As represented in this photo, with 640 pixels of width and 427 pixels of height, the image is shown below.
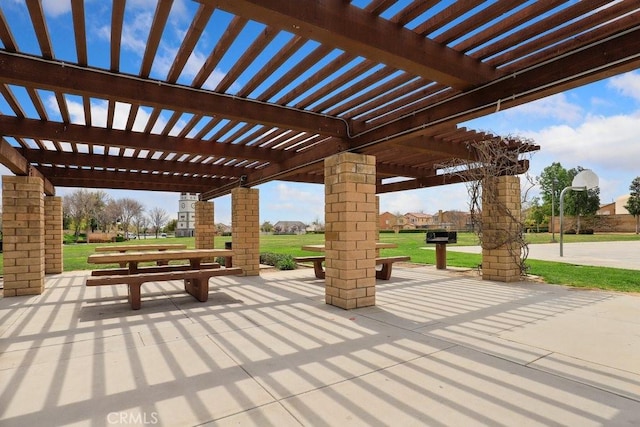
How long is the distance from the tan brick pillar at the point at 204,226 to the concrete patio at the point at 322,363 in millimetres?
6930

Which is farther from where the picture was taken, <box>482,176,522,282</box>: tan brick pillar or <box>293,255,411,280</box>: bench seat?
<box>293,255,411,280</box>: bench seat

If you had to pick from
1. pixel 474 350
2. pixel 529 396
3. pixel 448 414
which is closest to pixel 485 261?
pixel 474 350

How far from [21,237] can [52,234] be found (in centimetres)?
330

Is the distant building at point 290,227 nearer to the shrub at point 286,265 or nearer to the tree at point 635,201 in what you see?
the tree at point 635,201

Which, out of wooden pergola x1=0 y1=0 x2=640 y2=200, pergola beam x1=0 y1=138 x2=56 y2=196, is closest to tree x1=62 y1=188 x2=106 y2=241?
pergola beam x1=0 y1=138 x2=56 y2=196

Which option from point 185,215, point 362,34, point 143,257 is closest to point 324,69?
point 362,34

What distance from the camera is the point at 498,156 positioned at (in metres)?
7.54

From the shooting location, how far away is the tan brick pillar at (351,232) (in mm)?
5242

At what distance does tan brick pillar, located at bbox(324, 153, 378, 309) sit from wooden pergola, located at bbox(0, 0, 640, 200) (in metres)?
0.42

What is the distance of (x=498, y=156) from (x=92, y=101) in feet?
24.7

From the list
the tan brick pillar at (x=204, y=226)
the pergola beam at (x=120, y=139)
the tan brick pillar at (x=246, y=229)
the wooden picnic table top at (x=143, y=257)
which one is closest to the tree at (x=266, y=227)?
the tan brick pillar at (x=204, y=226)

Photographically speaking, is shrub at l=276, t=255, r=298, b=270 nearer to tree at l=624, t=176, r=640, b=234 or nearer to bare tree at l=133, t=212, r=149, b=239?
tree at l=624, t=176, r=640, b=234

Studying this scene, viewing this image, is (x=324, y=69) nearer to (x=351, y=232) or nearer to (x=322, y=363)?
(x=351, y=232)

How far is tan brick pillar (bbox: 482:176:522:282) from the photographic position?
25.2ft
